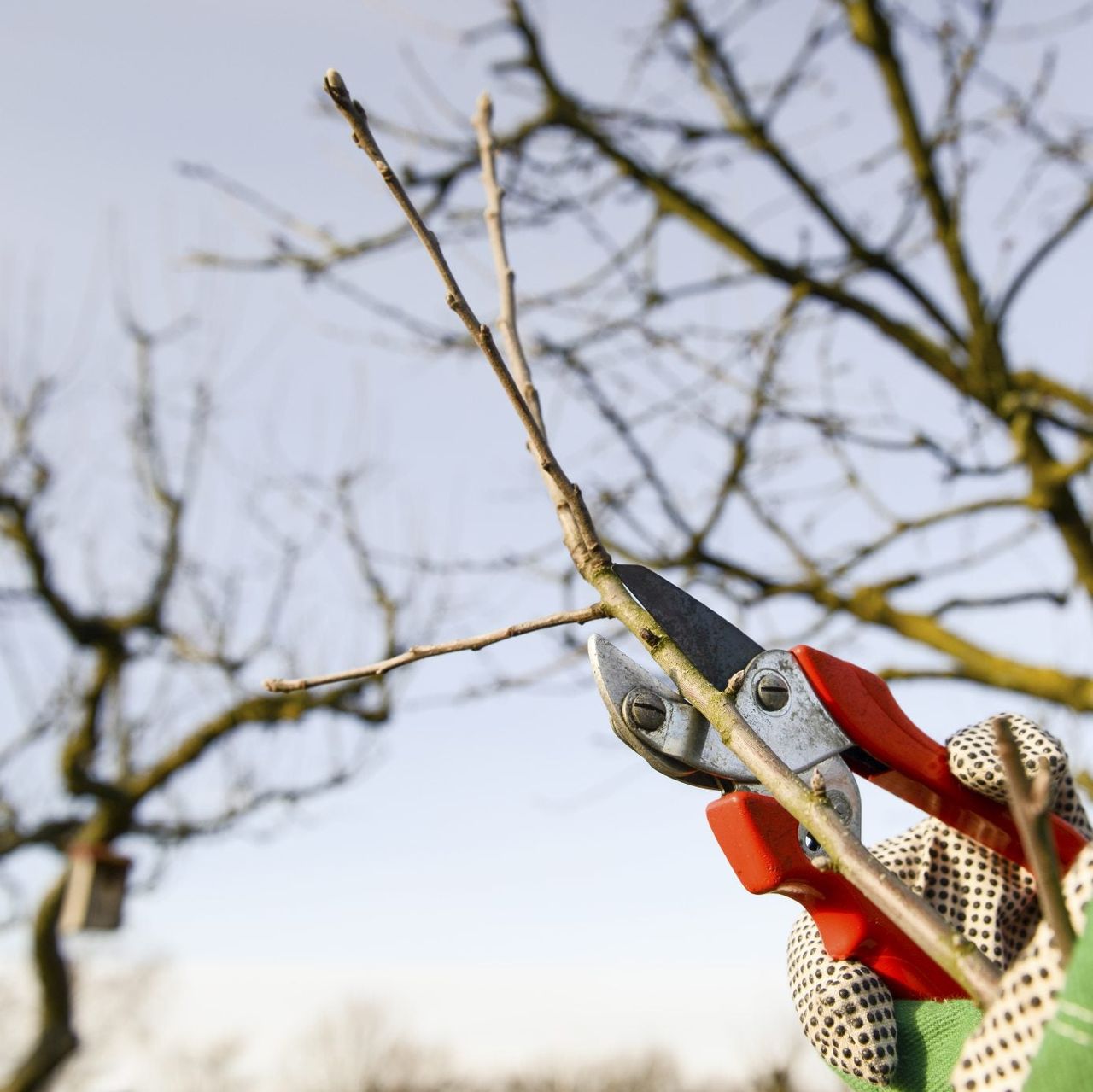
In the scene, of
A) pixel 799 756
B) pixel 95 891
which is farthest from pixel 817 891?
Answer: pixel 95 891

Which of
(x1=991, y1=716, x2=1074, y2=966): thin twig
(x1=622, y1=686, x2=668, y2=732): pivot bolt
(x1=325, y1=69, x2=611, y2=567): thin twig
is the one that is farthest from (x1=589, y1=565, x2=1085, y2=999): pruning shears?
(x1=991, y1=716, x2=1074, y2=966): thin twig

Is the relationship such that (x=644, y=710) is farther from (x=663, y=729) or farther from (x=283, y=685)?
(x=283, y=685)

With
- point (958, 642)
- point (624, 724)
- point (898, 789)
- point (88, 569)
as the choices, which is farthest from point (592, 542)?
point (88, 569)

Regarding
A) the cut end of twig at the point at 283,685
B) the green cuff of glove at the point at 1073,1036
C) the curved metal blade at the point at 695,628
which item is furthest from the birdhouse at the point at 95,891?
the green cuff of glove at the point at 1073,1036

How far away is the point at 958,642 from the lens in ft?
10.7

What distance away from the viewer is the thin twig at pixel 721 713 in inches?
21.3

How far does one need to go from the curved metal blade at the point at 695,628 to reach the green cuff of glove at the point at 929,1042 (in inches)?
10.6

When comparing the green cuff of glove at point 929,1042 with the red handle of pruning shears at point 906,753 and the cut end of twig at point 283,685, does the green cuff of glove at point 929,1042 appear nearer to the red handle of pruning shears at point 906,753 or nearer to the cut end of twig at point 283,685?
the red handle of pruning shears at point 906,753

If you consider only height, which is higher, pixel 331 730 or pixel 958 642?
pixel 331 730

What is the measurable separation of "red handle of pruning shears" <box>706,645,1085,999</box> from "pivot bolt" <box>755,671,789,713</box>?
22 millimetres

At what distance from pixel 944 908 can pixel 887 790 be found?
0.09 m

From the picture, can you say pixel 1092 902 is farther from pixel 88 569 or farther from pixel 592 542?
pixel 88 569

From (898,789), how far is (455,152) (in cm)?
339

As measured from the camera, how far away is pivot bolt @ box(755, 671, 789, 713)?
84 cm
